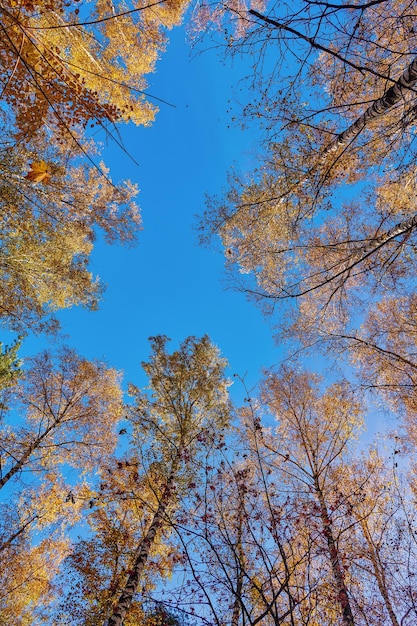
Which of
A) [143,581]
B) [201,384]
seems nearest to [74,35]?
[201,384]

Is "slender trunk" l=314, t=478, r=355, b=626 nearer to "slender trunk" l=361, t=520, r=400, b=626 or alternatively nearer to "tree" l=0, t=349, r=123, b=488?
"slender trunk" l=361, t=520, r=400, b=626

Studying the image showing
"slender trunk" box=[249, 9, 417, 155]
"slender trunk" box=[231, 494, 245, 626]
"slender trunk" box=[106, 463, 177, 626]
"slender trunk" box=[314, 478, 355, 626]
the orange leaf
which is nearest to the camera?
"slender trunk" box=[231, 494, 245, 626]

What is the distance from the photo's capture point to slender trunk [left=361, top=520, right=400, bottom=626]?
447cm

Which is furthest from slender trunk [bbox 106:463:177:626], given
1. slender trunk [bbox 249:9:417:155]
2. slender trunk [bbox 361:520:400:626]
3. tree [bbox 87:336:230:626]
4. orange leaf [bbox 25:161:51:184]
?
orange leaf [bbox 25:161:51:184]

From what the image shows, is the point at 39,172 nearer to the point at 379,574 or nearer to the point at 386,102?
the point at 386,102

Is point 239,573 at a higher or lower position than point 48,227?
lower

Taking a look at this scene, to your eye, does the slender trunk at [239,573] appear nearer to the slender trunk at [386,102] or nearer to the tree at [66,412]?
the slender trunk at [386,102]

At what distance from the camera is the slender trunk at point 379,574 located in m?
4.47

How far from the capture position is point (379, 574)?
542 centimetres

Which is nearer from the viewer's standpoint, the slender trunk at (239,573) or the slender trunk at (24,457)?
the slender trunk at (239,573)

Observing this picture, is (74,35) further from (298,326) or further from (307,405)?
(307,405)

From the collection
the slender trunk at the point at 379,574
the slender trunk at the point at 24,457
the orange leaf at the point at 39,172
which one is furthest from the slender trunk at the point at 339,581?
the orange leaf at the point at 39,172

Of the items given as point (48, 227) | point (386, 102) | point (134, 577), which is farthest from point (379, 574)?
point (48, 227)

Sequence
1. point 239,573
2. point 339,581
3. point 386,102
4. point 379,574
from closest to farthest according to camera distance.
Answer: point 239,573 → point 386,102 → point 339,581 → point 379,574
